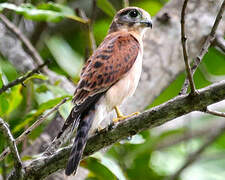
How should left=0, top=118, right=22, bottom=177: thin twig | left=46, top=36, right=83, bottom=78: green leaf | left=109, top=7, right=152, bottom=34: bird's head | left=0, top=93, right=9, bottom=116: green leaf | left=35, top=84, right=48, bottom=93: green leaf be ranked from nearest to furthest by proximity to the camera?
left=0, top=118, right=22, bottom=177: thin twig, left=0, top=93, right=9, bottom=116: green leaf, left=35, top=84, right=48, bottom=93: green leaf, left=109, top=7, right=152, bottom=34: bird's head, left=46, top=36, right=83, bottom=78: green leaf

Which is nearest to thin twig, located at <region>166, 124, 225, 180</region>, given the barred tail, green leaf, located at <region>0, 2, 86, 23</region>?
the barred tail

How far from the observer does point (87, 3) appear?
225 inches

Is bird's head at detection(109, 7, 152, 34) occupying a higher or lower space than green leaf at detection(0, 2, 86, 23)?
lower

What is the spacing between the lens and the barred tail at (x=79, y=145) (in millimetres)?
2705

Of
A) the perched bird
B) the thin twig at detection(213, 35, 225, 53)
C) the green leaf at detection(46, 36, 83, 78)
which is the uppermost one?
the perched bird

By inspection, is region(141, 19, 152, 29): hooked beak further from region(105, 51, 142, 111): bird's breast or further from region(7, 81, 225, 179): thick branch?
region(7, 81, 225, 179): thick branch

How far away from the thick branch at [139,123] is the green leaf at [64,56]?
1835 mm

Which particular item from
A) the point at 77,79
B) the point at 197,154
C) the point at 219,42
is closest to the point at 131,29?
the point at 77,79

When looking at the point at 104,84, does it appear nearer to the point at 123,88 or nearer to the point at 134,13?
the point at 123,88

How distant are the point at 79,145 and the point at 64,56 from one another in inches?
85.9

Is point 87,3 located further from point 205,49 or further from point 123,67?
point 205,49

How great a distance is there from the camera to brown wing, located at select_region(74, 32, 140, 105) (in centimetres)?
331

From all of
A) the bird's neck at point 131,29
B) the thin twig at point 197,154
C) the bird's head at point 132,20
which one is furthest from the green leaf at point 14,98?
the thin twig at point 197,154

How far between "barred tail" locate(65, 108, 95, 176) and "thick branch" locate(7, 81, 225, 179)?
8cm
